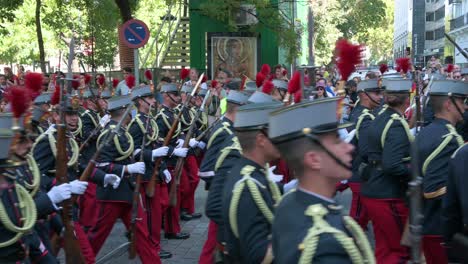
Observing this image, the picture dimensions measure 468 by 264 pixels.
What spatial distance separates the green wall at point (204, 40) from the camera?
813 inches

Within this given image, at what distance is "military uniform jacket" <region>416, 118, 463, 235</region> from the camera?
17.2 feet

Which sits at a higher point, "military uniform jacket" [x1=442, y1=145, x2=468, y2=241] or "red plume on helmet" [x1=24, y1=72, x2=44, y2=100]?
"red plume on helmet" [x1=24, y1=72, x2=44, y2=100]

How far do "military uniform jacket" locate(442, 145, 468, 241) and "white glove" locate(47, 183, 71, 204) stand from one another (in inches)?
115

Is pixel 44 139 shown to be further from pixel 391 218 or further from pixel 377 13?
pixel 377 13

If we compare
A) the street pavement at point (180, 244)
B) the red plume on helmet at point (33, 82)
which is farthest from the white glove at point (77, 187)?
the street pavement at point (180, 244)

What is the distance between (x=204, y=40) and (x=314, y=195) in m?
18.4

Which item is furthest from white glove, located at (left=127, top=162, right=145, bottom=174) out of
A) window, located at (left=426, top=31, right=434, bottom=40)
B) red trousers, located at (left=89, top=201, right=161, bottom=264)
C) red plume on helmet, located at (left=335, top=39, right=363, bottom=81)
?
window, located at (left=426, top=31, right=434, bottom=40)

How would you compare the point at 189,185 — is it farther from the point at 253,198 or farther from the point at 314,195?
the point at 314,195

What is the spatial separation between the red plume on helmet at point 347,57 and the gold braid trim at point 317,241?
3.27ft

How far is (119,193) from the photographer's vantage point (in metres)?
6.80

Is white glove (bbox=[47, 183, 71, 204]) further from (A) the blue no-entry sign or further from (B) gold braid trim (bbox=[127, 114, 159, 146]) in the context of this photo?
(A) the blue no-entry sign

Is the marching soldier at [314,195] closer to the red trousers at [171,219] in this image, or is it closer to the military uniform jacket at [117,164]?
the military uniform jacket at [117,164]

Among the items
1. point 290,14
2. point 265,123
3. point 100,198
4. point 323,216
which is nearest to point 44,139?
point 100,198

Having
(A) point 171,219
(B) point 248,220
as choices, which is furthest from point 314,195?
(A) point 171,219
